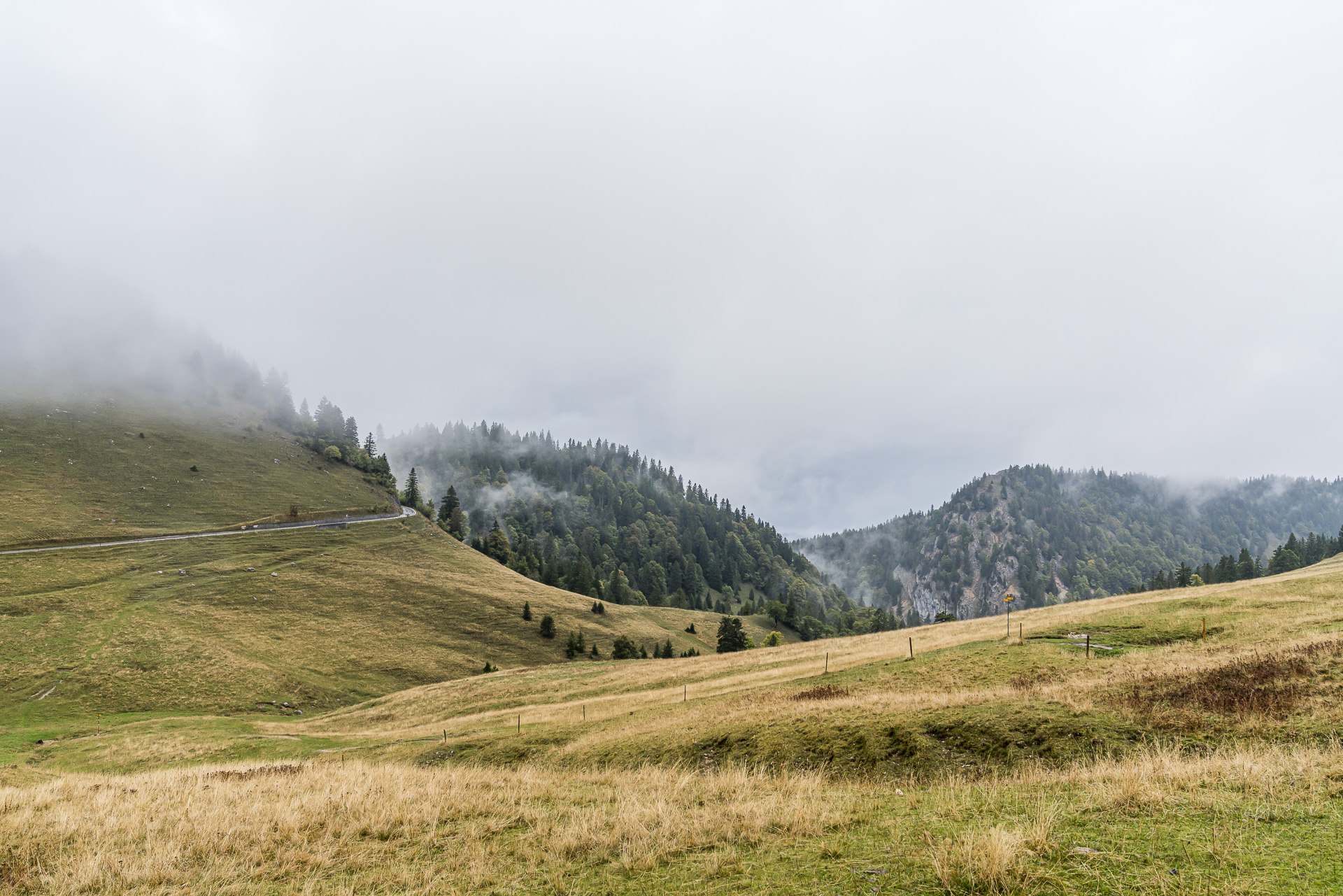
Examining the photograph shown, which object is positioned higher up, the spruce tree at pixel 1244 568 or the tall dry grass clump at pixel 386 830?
the tall dry grass clump at pixel 386 830

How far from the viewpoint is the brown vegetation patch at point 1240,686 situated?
15.5m

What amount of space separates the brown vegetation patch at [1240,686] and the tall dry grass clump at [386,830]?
11.3m

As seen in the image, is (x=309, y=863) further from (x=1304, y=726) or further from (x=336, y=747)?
(x=336, y=747)

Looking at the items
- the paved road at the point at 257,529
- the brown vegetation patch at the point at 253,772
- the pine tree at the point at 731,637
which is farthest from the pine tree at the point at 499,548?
the brown vegetation patch at the point at 253,772

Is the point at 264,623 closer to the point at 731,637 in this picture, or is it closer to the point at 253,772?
the point at 253,772

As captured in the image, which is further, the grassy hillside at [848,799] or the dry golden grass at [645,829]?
the dry golden grass at [645,829]

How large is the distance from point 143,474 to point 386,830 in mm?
151585

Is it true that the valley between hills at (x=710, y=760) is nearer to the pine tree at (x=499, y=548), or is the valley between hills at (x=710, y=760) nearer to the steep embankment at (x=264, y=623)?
the steep embankment at (x=264, y=623)

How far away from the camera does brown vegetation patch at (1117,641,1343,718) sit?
15.5 meters

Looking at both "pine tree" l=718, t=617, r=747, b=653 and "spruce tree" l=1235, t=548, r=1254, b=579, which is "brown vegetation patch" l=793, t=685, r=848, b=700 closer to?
"pine tree" l=718, t=617, r=747, b=653

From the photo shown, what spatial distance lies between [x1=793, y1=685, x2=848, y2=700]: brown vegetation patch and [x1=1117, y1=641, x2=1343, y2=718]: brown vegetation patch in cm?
1241

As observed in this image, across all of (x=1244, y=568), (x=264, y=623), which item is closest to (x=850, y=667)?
(x=264, y=623)

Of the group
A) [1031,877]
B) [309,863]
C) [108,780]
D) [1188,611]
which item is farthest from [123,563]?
[1188,611]

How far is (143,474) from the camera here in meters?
120
